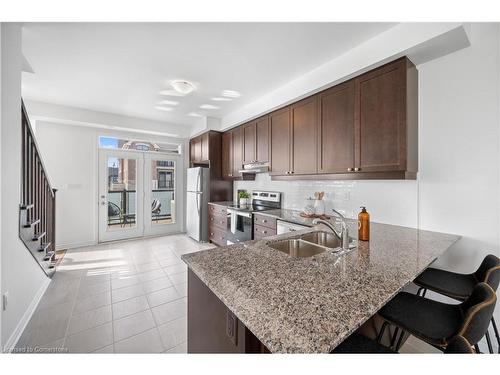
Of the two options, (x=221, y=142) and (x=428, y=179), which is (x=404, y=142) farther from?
(x=221, y=142)

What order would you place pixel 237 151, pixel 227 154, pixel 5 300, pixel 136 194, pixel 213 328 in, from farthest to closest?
1. pixel 136 194
2. pixel 227 154
3. pixel 237 151
4. pixel 5 300
5. pixel 213 328

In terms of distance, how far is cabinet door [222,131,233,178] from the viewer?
4.25m

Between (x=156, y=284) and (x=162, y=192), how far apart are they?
9.48 ft

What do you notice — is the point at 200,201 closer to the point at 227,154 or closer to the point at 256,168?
the point at 227,154

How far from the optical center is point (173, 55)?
2.22 metres

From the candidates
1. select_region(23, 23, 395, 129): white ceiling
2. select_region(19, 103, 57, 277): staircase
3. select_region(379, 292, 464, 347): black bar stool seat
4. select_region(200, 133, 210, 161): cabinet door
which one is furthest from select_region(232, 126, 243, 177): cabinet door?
select_region(379, 292, 464, 347): black bar stool seat

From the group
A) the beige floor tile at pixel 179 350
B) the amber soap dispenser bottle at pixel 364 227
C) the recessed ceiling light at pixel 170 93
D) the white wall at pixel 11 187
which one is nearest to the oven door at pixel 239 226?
the beige floor tile at pixel 179 350

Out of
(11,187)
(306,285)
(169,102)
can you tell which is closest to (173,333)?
(306,285)

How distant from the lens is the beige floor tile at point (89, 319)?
1.91m

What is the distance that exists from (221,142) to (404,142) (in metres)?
3.39

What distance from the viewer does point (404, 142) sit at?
6.10 ft

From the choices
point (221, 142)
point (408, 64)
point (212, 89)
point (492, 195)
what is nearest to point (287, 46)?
point (408, 64)

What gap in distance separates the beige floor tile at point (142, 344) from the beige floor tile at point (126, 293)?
2.45 ft

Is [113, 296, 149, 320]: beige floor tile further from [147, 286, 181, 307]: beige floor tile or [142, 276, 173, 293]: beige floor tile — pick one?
[142, 276, 173, 293]: beige floor tile
